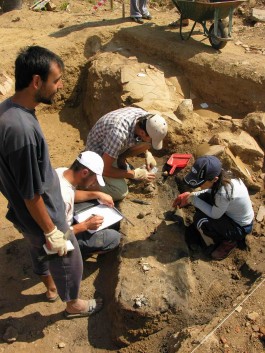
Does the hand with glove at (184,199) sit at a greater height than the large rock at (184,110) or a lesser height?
lesser

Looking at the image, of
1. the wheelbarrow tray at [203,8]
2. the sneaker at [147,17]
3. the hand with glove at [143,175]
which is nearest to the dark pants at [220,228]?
the hand with glove at [143,175]

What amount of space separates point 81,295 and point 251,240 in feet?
6.38

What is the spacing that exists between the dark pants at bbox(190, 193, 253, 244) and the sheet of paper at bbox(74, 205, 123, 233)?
88cm

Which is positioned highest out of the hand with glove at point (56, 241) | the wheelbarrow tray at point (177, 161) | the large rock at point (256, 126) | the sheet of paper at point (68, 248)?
the hand with glove at point (56, 241)

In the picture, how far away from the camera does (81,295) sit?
12.5 ft

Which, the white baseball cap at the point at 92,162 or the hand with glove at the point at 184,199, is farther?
the hand with glove at the point at 184,199

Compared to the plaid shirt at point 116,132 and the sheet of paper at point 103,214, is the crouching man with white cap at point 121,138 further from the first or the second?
the sheet of paper at point 103,214

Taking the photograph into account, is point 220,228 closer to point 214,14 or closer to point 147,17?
point 214,14

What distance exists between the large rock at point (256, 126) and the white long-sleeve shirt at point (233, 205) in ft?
5.80

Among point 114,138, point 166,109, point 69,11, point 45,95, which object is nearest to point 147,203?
point 114,138

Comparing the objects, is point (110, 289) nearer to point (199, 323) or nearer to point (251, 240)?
point (199, 323)

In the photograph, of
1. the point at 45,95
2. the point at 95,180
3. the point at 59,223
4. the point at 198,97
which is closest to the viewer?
the point at 45,95

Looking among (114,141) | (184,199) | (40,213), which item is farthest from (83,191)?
(40,213)

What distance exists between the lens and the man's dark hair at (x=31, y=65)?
2.18m
